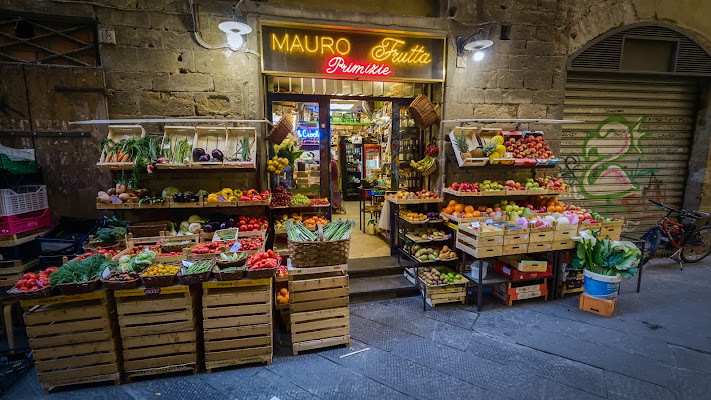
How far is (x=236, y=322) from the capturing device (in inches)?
141

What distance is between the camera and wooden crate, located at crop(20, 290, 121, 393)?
3227mm

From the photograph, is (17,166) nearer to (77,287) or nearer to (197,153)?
(197,153)

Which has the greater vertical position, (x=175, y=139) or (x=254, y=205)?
(x=175, y=139)

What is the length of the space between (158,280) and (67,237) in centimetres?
234

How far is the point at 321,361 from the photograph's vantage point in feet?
12.2

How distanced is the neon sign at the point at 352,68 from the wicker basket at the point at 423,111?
0.72 m

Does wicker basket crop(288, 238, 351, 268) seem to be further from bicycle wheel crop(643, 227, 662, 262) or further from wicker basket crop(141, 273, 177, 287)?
bicycle wheel crop(643, 227, 662, 262)

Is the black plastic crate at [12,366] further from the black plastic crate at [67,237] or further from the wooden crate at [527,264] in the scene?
the wooden crate at [527,264]

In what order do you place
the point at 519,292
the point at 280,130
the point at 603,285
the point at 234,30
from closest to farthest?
the point at 234,30
the point at 603,285
the point at 519,292
the point at 280,130

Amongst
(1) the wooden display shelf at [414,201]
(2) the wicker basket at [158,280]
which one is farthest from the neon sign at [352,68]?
(2) the wicker basket at [158,280]

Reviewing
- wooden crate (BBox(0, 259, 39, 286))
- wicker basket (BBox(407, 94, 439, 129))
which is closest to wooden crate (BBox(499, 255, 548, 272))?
wicker basket (BBox(407, 94, 439, 129))

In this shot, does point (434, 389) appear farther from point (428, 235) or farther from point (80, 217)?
point (80, 217)

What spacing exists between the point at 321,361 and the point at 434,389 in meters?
1.30

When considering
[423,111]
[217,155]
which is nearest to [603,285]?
[423,111]
